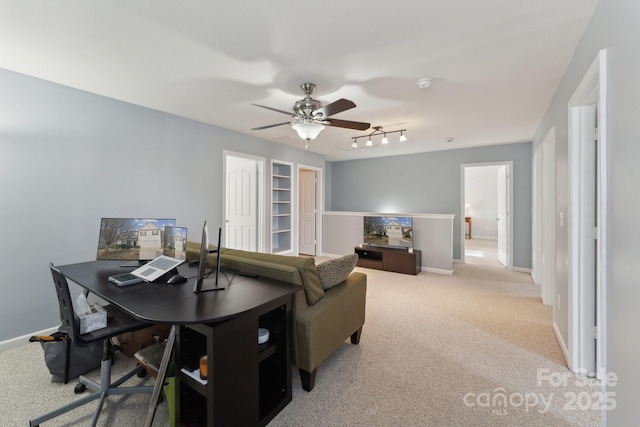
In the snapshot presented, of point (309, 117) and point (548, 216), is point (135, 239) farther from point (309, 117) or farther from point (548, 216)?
point (548, 216)

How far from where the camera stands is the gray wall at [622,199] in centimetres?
110

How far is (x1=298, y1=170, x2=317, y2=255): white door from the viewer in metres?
6.56

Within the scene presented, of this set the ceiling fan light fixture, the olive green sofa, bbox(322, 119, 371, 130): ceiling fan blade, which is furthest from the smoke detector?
the olive green sofa

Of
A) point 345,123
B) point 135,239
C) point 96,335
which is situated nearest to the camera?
point 96,335

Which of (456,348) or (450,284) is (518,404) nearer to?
(456,348)

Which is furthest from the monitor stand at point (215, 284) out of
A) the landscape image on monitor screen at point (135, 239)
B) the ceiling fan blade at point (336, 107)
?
the ceiling fan blade at point (336, 107)

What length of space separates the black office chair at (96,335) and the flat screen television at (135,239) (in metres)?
0.45

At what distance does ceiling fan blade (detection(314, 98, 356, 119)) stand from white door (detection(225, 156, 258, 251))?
2814mm

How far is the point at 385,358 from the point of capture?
2273 mm

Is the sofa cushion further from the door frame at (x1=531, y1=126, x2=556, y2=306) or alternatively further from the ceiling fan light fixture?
the door frame at (x1=531, y1=126, x2=556, y2=306)

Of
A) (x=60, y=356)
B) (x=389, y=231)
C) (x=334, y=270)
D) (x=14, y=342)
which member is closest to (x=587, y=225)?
(x=334, y=270)

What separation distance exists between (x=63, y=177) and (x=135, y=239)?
52.3 inches

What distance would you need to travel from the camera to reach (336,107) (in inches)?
88.9

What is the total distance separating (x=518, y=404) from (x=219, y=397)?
1886 mm
